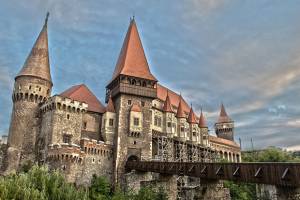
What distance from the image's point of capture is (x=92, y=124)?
33.7m

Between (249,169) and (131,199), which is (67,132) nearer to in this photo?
(131,199)

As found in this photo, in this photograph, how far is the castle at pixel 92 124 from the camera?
96.3 ft

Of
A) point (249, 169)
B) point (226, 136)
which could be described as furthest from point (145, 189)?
point (226, 136)

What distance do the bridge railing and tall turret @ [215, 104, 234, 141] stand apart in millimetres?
47533

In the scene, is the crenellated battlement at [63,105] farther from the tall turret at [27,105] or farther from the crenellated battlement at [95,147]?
the crenellated battlement at [95,147]

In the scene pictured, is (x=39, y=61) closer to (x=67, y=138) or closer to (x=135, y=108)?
(x=67, y=138)

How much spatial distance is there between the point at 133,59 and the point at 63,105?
12306 mm

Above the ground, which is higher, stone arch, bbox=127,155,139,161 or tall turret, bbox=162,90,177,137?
tall turret, bbox=162,90,177,137

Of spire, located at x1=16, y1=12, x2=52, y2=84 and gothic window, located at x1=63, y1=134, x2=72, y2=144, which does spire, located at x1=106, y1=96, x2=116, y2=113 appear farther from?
spire, located at x1=16, y1=12, x2=52, y2=84

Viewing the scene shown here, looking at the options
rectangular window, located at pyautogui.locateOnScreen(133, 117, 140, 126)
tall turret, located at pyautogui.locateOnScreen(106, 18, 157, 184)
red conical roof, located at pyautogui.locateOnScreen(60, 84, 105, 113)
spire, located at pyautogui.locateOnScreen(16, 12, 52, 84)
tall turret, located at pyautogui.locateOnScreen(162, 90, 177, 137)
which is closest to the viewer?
spire, located at pyautogui.locateOnScreen(16, 12, 52, 84)

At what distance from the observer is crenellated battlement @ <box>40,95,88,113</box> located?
29.8 m

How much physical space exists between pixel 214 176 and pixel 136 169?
14819 mm

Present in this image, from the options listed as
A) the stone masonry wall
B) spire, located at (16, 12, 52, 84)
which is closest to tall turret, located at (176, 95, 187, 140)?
the stone masonry wall

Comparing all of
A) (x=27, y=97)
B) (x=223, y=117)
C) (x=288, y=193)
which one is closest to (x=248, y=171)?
(x=288, y=193)
